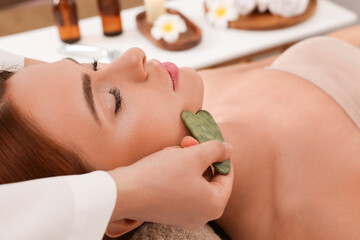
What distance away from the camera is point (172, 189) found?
2.39 ft

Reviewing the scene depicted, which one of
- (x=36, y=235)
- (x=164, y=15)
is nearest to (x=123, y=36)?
(x=164, y=15)

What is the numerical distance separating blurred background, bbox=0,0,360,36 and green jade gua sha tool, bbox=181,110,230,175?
211 centimetres

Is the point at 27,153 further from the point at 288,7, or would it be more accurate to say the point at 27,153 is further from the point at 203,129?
the point at 288,7

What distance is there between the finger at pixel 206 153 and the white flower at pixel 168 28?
3.36ft

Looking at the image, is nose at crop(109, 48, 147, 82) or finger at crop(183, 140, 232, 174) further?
nose at crop(109, 48, 147, 82)

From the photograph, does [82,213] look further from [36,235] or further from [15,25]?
[15,25]

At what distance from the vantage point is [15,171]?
76 centimetres

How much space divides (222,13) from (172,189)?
1371mm

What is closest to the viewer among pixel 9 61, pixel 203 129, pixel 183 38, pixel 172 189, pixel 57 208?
pixel 57 208

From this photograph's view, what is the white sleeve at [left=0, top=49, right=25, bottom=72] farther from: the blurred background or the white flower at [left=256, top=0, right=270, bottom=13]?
the blurred background

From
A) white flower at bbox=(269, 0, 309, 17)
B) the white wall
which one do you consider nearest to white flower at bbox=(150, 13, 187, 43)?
white flower at bbox=(269, 0, 309, 17)

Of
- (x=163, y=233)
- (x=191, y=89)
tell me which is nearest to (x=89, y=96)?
(x=191, y=89)

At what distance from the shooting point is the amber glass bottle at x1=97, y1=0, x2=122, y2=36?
1.87m

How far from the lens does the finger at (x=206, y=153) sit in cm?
Result: 79
